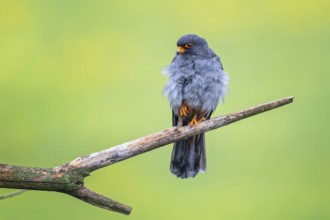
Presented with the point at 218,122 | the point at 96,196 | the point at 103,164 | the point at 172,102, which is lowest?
the point at 96,196

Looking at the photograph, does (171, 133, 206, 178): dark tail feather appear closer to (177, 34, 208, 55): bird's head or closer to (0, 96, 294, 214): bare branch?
(177, 34, 208, 55): bird's head

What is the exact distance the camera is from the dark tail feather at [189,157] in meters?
3.49

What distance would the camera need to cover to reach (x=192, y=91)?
3330 millimetres

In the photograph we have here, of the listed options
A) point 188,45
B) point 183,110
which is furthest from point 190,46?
point 183,110

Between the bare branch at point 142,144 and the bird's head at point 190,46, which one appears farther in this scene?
the bird's head at point 190,46

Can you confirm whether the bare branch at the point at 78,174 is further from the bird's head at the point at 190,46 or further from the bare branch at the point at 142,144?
the bird's head at the point at 190,46

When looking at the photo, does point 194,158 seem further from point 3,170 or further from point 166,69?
point 3,170

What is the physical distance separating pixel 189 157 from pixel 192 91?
0.52m

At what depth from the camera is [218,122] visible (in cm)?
287

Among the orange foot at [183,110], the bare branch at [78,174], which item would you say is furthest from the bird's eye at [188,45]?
the bare branch at [78,174]

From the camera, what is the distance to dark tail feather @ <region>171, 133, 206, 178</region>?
3.49 metres

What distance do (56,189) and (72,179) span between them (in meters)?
0.10

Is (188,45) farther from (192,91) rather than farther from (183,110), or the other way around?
(183,110)

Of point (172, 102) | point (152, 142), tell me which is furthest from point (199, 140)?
point (152, 142)
